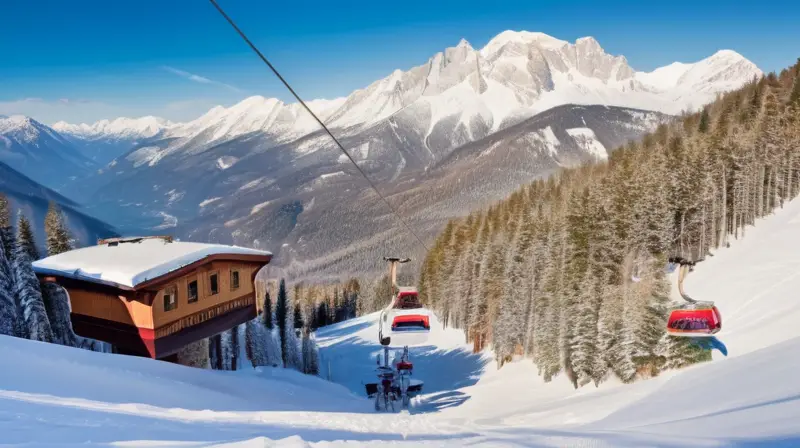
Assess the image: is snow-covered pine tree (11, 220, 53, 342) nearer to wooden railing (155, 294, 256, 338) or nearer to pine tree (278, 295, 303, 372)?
wooden railing (155, 294, 256, 338)

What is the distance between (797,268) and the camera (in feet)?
98.7

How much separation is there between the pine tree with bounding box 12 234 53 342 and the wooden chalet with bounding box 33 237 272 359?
1167 cm

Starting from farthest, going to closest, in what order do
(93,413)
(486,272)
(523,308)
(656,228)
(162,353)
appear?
(486,272), (523,308), (656,228), (162,353), (93,413)

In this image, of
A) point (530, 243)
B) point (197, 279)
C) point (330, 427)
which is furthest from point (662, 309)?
point (197, 279)

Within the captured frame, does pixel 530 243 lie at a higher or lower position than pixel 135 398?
higher

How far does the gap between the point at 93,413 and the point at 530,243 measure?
4096cm

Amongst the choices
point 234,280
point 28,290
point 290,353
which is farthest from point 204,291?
point 290,353

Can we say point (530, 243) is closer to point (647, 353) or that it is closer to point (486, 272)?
point (486, 272)

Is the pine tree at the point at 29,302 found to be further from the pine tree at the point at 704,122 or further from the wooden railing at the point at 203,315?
the pine tree at the point at 704,122

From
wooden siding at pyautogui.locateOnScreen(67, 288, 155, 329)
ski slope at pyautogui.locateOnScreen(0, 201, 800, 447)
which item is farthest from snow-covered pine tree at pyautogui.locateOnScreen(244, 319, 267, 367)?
wooden siding at pyautogui.locateOnScreen(67, 288, 155, 329)

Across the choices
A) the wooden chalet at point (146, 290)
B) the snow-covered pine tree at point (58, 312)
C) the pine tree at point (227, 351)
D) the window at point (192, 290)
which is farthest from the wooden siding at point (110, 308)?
the snow-covered pine tree at point (58, 312)

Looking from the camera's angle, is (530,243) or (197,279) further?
(530,243)

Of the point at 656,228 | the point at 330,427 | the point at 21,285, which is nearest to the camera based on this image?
the point at 330,427

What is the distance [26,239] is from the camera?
3075 cm
